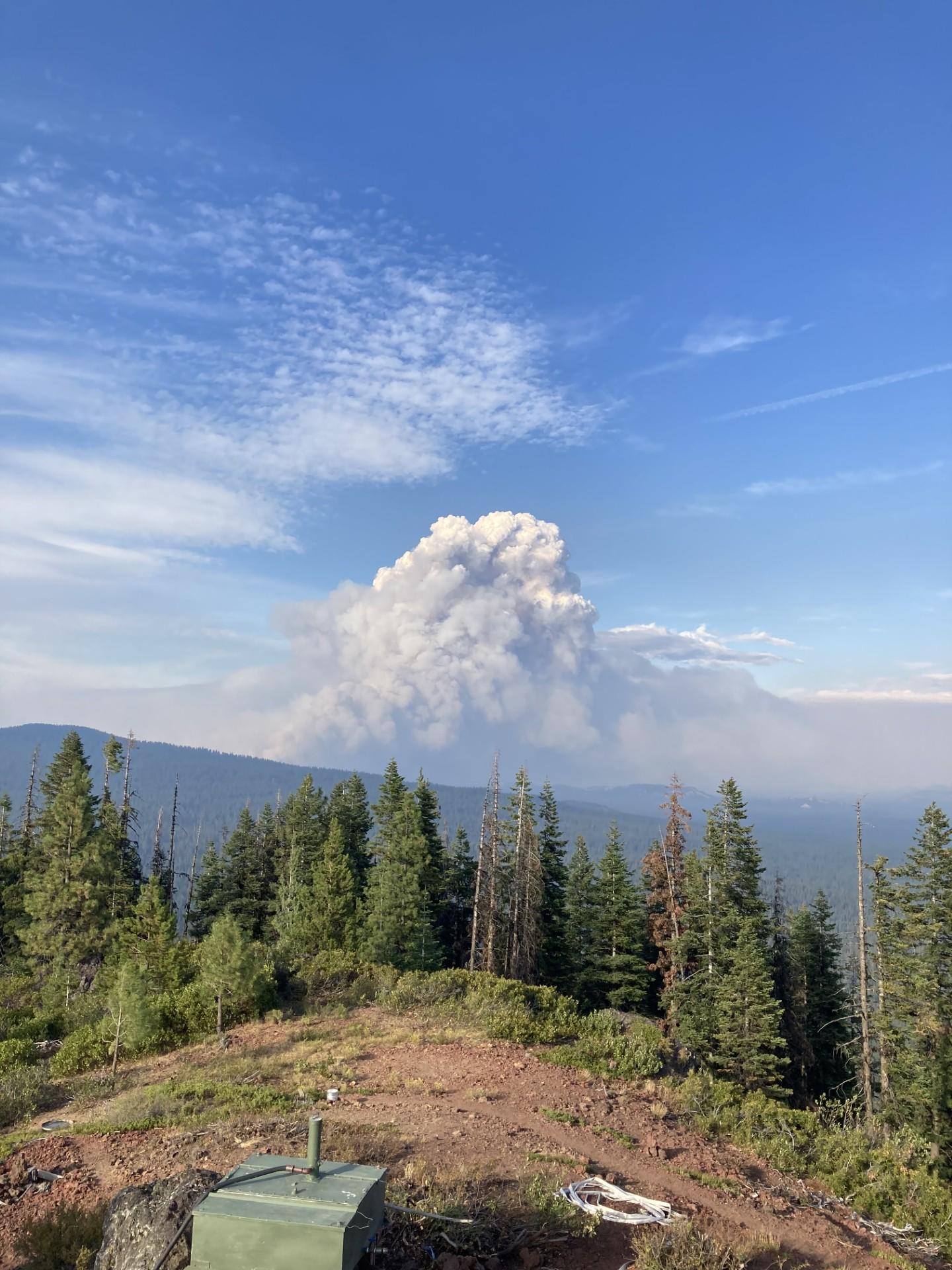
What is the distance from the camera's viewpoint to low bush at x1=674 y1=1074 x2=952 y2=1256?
50.5 ft

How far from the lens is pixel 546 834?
185 ft

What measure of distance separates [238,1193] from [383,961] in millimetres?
32432

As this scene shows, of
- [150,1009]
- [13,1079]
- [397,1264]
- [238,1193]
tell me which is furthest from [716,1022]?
[238,1193]

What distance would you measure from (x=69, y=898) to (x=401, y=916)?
16.8 meters

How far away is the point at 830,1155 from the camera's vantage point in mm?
17500

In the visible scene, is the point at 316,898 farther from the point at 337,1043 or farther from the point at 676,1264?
the point at 676,1264

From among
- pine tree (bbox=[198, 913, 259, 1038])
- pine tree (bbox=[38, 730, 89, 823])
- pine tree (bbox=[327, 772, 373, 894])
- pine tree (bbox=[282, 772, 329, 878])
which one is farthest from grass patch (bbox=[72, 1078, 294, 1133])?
pine tree (bbox=[327, 772, 373, 894])

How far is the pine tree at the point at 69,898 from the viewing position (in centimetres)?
3941

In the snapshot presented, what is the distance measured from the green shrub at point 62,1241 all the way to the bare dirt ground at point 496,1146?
0.25 metres

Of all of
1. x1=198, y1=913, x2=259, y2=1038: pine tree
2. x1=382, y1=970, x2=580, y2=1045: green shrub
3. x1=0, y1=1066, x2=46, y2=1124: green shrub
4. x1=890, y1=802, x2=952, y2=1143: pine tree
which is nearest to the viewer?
x1=0, y1=1066, x2=46, y2=1124: green shrub

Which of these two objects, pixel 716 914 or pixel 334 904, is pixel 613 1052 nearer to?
pixel 716 914

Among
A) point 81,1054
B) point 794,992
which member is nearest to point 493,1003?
point 81,1054

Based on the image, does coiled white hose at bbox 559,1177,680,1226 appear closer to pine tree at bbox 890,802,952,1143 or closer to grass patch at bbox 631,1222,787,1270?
grass patch at bbox 631,1222,787,1270

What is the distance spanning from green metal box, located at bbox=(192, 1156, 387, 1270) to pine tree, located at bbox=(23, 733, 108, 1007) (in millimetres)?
35232
